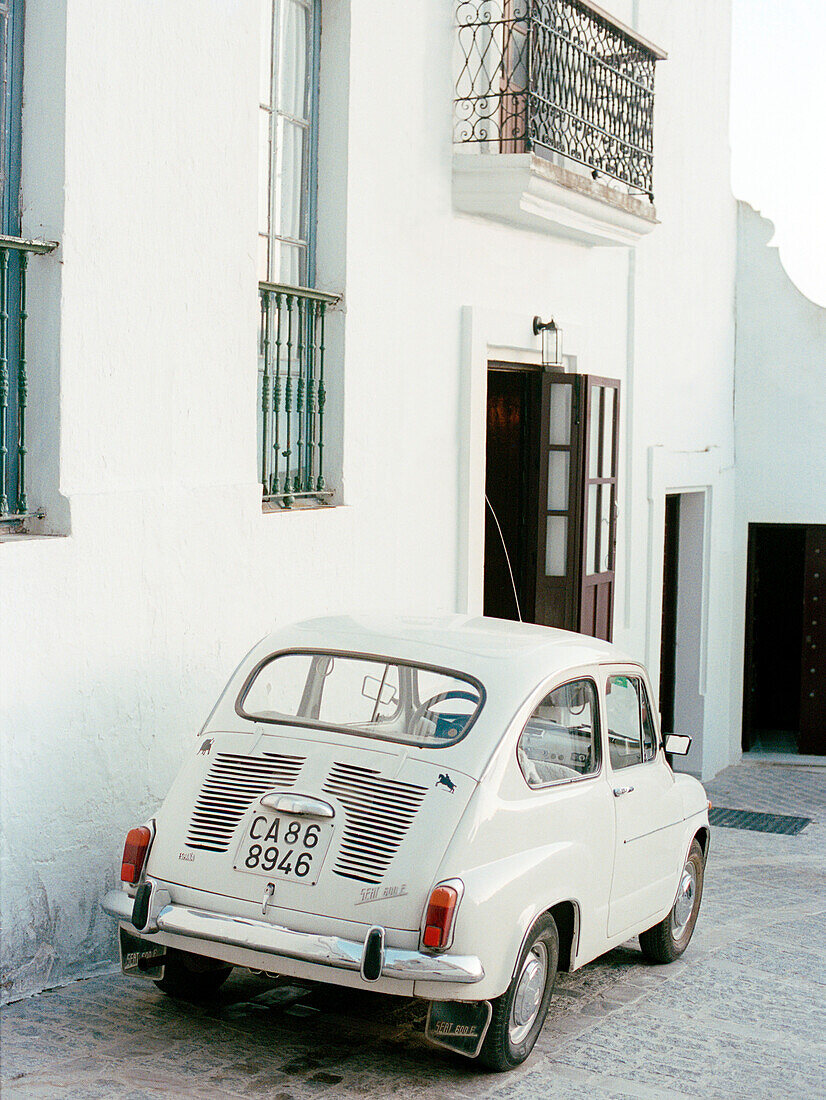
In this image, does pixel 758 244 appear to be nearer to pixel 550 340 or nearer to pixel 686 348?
pixel 686 348

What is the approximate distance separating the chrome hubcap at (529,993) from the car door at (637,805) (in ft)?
2.34

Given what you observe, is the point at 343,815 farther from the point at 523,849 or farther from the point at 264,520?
the point at 264,520

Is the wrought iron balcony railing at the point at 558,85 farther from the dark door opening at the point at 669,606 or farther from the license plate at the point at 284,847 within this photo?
the license plate at the point at 284,847

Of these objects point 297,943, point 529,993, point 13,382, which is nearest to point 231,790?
point 297,943

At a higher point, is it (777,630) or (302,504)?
(302,504)

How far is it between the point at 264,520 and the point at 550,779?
265 centimetres

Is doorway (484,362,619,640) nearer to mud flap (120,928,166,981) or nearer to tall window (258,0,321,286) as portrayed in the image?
tall window (258,0,321,286)

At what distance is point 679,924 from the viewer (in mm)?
7453

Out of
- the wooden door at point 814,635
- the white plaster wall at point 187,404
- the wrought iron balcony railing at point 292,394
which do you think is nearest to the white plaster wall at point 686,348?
the wooden door at point 814,635

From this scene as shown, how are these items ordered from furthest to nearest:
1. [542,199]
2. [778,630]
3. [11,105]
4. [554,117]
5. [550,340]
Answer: [778,630] → [550,340] → [554,117] → [542,199] → [11,105]

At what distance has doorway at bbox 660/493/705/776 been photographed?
51.1 ft

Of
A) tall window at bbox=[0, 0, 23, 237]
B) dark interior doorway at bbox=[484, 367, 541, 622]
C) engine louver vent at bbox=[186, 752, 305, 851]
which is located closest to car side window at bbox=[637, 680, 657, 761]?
engine louver vent at bbox=[186, 752, 305, 851]

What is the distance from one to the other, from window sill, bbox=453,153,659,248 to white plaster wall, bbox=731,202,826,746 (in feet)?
16.3

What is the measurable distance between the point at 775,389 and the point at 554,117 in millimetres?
6759
